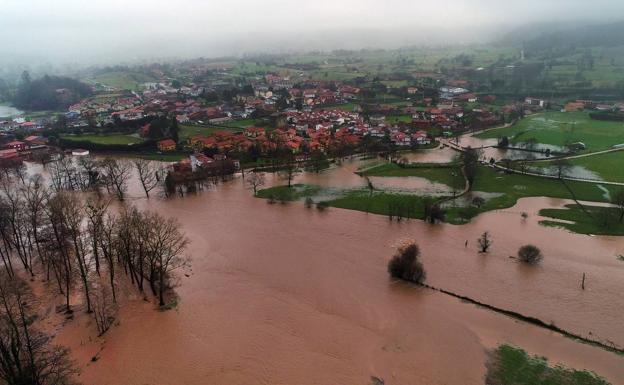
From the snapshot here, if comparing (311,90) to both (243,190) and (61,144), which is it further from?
(243,190)

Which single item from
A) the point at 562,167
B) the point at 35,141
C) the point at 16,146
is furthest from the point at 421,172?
the point at 35,141

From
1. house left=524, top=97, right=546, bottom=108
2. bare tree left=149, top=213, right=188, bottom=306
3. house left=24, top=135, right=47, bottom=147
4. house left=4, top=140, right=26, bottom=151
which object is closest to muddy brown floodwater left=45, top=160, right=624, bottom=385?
bare tree left=149, top=213, right=188, bottom=306

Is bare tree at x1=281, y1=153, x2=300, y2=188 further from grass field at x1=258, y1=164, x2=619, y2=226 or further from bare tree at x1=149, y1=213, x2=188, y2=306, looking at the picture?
bare tree at x1=149, y1=213, x2=188, y2=306

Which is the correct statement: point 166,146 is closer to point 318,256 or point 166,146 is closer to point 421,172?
point 421,172

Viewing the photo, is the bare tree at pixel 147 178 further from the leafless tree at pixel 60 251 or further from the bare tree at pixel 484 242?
the bare tree at pixel 484 242

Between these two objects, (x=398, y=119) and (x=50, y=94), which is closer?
(x=398, y=119)

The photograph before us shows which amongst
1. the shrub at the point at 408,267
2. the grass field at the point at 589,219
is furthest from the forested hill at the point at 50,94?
the grass field at the point at 589,219

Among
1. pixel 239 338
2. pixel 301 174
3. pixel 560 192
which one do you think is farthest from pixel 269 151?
pixel 239 338
